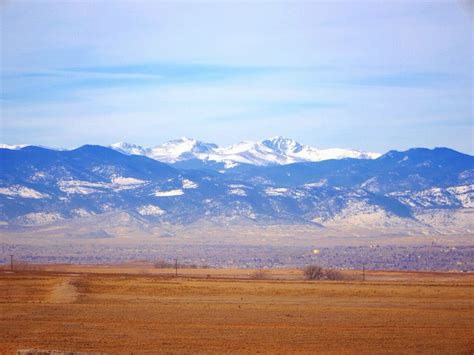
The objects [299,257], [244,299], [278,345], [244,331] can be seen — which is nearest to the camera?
[278,345]

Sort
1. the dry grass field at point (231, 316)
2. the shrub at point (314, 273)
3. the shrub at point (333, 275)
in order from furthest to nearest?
the shrub at point (333, 275) < the shrub at point (314, 273) < the dry grass field at point (231, 316)

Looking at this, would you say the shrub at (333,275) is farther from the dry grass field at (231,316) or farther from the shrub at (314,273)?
the dry grass field at (231,316)

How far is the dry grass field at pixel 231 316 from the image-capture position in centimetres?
3350

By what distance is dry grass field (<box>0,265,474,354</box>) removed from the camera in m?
33.5

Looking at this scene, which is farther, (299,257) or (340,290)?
(299,257)

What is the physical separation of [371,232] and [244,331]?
164540 mm

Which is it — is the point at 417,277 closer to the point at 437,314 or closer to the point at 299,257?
the point at 437,314

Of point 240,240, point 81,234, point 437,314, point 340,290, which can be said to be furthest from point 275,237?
point 437,314

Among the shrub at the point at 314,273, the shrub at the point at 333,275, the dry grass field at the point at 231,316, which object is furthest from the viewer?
the shrub at the point at 333,275

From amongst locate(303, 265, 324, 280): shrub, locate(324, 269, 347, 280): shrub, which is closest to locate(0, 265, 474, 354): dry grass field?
locate(303, 265, 324, 280): shrub

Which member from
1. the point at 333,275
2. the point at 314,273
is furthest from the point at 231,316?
the point at 333,275

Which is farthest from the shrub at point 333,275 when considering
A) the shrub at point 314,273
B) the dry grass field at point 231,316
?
the dry grass field at point 231,316

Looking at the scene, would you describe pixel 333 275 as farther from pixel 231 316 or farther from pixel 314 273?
pixel 231 316

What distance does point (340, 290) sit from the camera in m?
56.2
